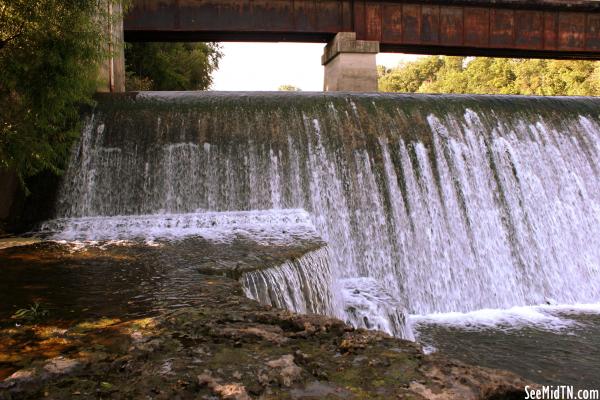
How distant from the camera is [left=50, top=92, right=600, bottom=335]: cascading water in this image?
8305 mm

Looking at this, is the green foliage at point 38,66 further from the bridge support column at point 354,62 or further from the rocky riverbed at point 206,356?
the bridge support column at point 354,62

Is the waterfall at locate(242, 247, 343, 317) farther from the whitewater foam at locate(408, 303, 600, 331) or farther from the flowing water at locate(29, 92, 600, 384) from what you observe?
the whitewater foam at locate(408, 303, 600, 331)

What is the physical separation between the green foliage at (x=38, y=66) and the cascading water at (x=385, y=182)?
4.56 feet

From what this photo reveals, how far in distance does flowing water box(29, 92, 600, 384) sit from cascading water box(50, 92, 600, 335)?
2 centimetres

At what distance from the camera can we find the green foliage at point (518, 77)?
29.4 meters

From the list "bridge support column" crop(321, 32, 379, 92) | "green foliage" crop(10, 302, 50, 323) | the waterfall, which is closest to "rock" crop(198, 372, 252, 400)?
"green foliage" crop(10, 302, 50, 323)

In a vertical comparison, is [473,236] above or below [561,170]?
below

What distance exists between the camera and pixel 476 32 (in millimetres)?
15055

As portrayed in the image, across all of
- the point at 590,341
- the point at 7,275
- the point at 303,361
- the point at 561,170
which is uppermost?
the point at 561,170

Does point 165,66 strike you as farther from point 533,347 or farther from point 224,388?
point 224,388

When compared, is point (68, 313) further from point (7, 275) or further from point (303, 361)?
point (303, 361)

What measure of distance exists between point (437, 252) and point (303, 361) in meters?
5.98

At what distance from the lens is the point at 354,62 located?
47.0ft

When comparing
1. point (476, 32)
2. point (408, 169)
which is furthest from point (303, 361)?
point (476, 32)
